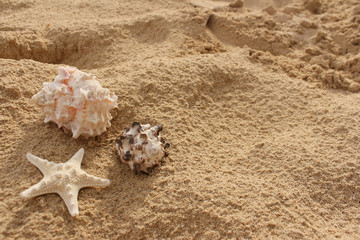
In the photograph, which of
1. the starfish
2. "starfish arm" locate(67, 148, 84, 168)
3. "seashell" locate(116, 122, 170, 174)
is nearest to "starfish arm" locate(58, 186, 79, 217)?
the starfish

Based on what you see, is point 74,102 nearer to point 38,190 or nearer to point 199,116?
point 38,190

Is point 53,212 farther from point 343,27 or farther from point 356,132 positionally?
point 343,27

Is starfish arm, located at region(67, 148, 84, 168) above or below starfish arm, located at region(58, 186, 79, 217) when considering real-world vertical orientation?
above

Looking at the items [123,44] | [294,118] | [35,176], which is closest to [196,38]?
[123,44]

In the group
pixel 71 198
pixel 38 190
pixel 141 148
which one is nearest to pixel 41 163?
pixel 38 190

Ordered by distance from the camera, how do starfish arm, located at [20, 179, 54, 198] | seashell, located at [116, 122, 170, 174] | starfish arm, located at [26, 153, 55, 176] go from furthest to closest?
seashell, located at [116, 122, 170, 174], starfish arm, located at [26, 153, 55, 176], starfish arm, located at [20, 179, 54, 198]

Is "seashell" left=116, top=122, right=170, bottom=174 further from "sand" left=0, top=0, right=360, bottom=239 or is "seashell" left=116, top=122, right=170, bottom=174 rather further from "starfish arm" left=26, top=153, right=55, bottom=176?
"starfish arm" left=26, top=153, right=55, bottom=176
